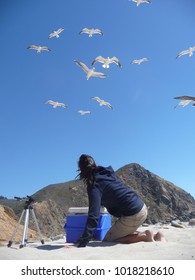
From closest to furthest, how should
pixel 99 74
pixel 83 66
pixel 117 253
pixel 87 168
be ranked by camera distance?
pixel 117 253 < pixel 87 168 < pixel 83 66 < pixel 99 74

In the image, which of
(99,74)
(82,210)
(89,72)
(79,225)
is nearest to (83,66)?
(89,72)

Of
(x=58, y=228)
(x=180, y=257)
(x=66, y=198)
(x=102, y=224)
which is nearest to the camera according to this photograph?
(x=180, y=257)

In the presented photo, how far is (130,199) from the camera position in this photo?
5.16 m

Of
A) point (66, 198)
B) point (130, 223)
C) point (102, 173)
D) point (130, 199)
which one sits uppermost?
point (66, 198)

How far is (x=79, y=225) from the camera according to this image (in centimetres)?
574

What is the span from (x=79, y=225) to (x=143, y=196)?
25.4m

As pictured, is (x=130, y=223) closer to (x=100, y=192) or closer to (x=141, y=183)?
(x=100, y=192)

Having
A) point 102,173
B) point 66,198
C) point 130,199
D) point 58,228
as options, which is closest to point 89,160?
point 102,173

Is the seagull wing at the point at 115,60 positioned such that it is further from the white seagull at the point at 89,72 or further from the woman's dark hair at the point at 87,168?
the woman's dark hair at the point at 87,168

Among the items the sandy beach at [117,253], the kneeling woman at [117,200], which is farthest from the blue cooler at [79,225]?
the sandy beach at [117,253]

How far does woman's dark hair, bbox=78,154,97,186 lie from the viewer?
16.4 ft

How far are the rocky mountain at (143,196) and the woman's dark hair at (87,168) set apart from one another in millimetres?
19982

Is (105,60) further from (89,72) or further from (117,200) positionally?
(117,200)
